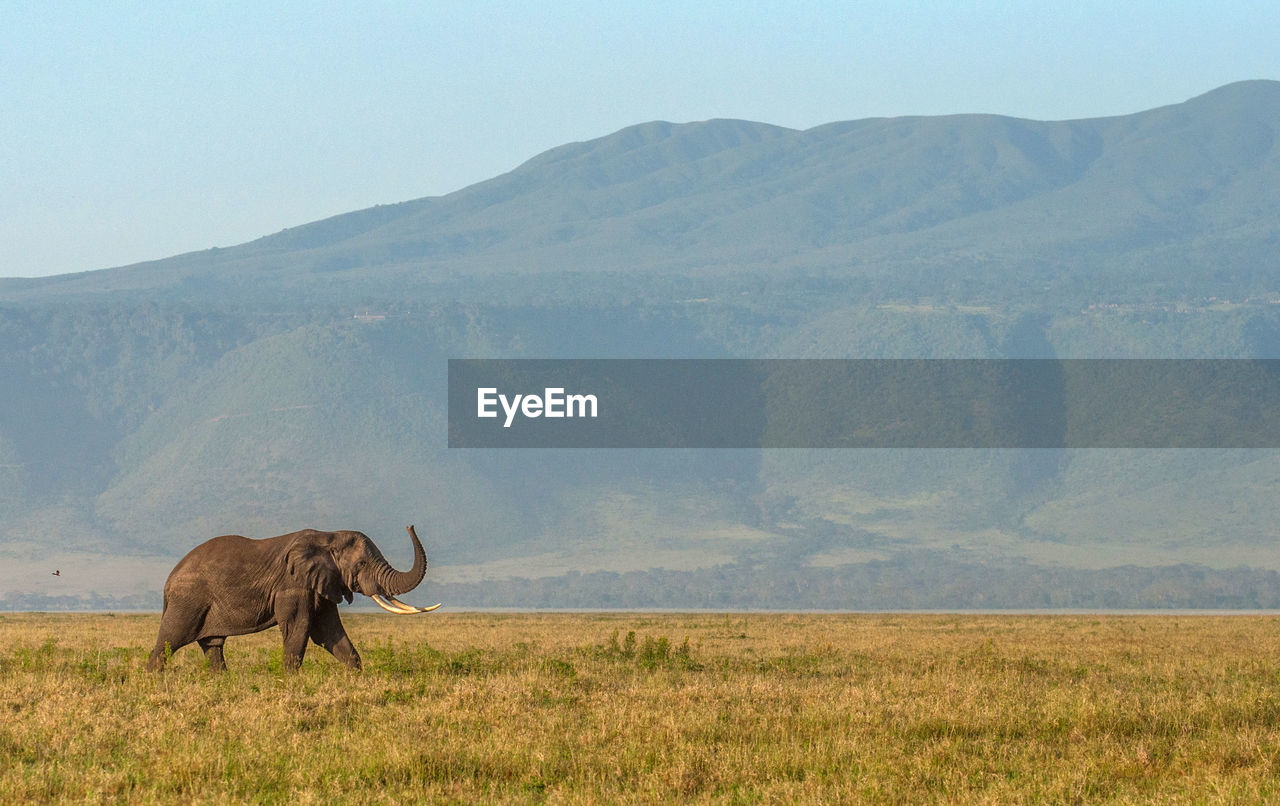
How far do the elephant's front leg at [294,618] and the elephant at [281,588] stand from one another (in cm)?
1

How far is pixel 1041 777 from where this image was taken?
53.4ft

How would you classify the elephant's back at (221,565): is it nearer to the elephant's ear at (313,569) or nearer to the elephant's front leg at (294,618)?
the elephant's ear at (313,569)

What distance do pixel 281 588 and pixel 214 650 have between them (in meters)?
1.81

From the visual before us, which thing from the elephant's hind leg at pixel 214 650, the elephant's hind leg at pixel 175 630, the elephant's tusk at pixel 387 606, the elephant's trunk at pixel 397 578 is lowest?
the elephant's hind leg at pixel 214 650

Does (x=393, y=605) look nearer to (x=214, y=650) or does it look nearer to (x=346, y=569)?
(x=346, y=569)

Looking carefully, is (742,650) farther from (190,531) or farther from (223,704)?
(190,531)

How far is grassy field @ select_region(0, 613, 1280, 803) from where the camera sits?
15.8 metres

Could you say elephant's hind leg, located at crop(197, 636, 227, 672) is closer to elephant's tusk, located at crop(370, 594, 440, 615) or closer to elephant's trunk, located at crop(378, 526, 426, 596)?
elephant's tusk, located at crop(370, 594, 440, 615)

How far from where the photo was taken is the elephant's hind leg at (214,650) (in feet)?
81.4

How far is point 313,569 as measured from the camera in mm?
24188

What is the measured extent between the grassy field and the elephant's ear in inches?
43.5

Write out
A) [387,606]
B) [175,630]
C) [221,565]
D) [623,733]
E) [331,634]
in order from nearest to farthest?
[623,733], [387,606], [221,565], [175,630], [331,634]

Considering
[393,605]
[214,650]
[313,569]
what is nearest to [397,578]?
[393,605]

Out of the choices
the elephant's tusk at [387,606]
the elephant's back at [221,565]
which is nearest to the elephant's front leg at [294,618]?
the elephant's back at [221,565]
